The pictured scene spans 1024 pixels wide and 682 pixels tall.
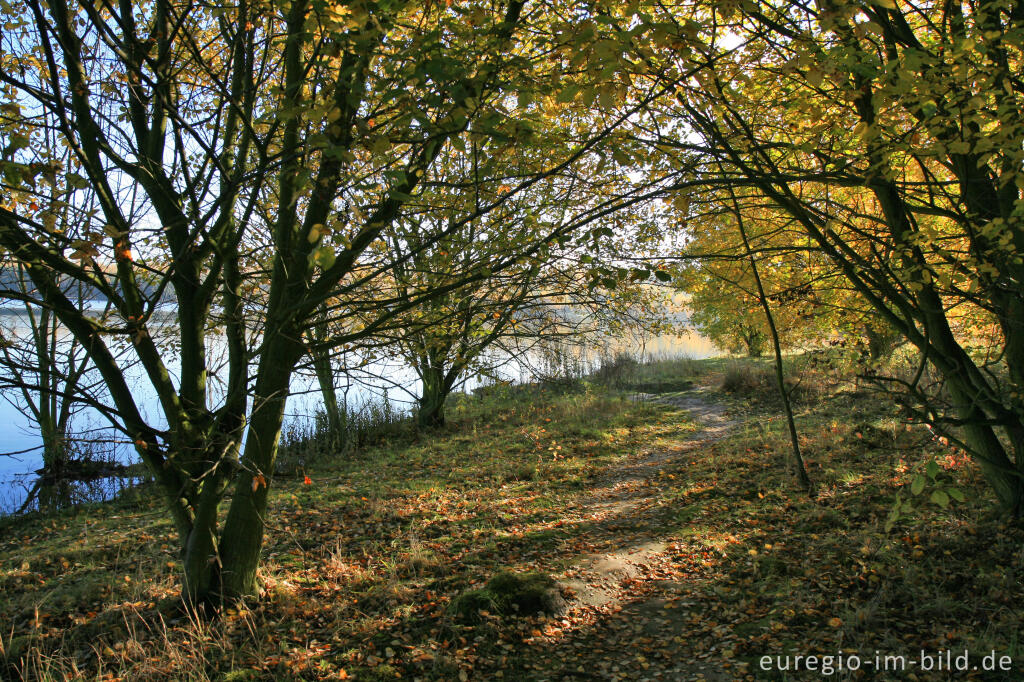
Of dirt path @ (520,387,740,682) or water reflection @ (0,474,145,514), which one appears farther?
water reflection @ (0,474,145,514)

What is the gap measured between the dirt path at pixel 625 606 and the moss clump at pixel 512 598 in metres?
0.15

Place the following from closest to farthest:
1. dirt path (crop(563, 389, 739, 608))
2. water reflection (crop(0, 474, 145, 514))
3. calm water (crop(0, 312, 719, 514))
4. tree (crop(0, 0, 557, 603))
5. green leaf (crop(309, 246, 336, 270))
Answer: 1. green leaf (crop(309, 246, 336, 270))
2. tree (crop(0, 0, 557, 603))
3. dirt path (crop(563, 389, 739, 608))
4. calm water (crop(0, 312, 719, 514))
5. water reflection (crop(0, 474, 145, 514))

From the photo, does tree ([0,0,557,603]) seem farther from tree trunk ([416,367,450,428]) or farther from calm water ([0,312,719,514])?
tree trunk ([416,367,450,428])

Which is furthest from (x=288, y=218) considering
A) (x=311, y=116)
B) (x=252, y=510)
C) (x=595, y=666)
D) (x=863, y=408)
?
(x=863, y=408)

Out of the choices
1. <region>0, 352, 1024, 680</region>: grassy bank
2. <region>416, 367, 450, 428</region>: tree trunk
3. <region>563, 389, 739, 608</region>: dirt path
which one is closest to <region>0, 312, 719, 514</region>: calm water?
<region>416, 367, 450, 428</region>: tree trunk

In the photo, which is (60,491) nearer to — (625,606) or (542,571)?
(542,571)

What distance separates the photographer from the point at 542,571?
192 inches

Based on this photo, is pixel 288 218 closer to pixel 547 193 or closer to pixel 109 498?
pixel 547 193

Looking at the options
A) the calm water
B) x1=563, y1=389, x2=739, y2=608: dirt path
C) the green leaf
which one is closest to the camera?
the green leaf

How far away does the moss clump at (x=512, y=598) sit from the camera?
13.7ft

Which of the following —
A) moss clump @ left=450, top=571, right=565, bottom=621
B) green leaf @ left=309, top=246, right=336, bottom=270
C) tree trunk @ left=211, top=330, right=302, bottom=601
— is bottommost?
moss clump @ left=450, top=571, right=565, bottom=621

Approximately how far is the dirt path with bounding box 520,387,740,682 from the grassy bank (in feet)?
0.07

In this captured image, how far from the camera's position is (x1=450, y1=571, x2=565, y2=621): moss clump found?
4180 mm

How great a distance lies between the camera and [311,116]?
2389 mm
